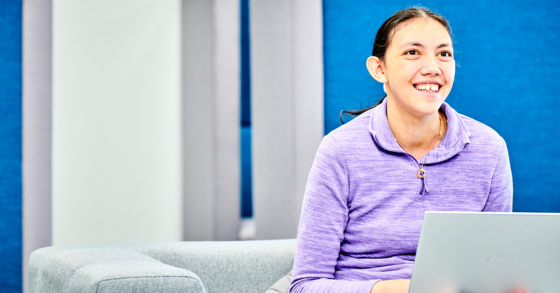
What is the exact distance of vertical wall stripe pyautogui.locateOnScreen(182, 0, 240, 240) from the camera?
2254 mm

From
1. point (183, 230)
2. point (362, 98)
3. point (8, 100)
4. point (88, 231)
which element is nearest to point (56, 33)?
point (8, 100)

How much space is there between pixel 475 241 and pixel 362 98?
1.56 meters

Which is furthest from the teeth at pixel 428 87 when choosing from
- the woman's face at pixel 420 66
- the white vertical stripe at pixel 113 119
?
the white vertical stripe at pixel 113 119

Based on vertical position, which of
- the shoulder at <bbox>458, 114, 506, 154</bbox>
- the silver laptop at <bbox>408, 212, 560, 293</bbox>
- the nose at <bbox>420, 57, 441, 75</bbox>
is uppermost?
the nose at <bbox>420, 57, 441, 75</bbox>

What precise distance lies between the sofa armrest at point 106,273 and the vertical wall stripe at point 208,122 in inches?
33.0

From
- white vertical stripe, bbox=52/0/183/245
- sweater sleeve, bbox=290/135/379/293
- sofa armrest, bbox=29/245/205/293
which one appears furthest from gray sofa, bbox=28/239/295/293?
white vertical stripe, bbox=52/0/183/245

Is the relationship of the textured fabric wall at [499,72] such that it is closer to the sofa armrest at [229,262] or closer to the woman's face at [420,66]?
the sofa armrest at [229,262]

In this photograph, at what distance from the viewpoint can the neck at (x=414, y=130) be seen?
1349mm

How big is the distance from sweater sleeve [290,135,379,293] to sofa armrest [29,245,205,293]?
25cm

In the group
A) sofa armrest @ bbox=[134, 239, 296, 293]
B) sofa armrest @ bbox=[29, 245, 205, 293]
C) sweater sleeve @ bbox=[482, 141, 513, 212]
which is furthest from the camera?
sofa armrest @ bbox=[134, 239, 296, 293]

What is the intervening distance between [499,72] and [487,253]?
172cm

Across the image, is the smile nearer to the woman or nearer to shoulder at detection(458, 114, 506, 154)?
the woman

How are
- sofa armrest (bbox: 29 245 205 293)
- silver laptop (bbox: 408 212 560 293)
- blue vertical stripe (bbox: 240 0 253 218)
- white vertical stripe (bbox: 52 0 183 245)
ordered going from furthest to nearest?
1. blue vertical stripe (bbox: 240 0 253 218)
2. white vertical stripe (bbox: 52 0 183 245)
3. sofa armrest (bbox: 29 245 205 293)
4. silver laptop (bbox: 408 212 560 293)

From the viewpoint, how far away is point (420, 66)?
1.30 metres
